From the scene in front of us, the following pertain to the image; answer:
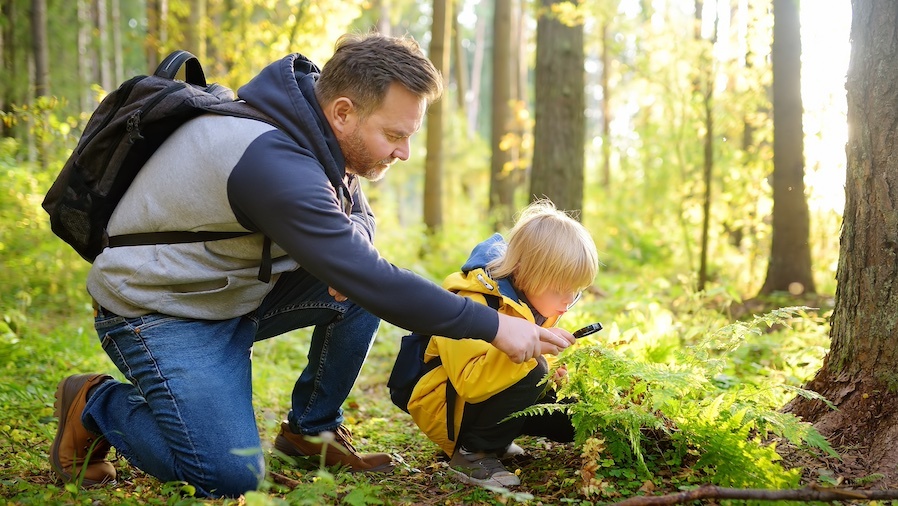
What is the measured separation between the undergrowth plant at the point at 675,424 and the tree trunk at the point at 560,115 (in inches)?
196

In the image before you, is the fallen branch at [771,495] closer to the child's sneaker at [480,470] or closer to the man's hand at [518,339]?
the man's hand at [518,339]

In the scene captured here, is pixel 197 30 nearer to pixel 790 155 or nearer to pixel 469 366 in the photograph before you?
pixel 790 155

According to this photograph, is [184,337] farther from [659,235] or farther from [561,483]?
[659,235]

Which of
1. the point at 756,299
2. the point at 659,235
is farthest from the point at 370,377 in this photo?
the point at 659,235

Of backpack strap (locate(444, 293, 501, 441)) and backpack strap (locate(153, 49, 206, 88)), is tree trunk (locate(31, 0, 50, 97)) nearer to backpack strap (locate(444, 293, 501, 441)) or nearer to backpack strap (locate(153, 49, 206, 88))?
backpack strap (locate(153, 49, 206, 88))

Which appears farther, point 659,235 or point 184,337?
point 659,235

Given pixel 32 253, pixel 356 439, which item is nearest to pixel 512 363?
pixel 356 439

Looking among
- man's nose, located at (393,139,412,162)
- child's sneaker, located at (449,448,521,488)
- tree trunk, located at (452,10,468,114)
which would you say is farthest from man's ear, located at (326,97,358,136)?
Answer: tree trunk, located at (452,10,468,114)

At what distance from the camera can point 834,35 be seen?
19.0ft

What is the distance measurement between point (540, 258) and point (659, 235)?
8878mm

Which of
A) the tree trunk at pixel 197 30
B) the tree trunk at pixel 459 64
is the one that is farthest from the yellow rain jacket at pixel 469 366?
the tree trunk at pixel 459 64

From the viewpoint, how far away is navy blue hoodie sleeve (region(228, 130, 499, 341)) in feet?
7.86

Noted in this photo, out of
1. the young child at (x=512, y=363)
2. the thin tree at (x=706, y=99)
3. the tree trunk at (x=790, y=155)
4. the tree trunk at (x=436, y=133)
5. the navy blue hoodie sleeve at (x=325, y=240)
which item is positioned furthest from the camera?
the tree trunk at (x=436, y=133)

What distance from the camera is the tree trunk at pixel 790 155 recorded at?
6.56 m
